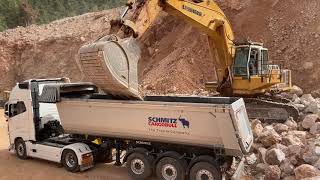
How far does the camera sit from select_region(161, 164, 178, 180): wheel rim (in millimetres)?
9742

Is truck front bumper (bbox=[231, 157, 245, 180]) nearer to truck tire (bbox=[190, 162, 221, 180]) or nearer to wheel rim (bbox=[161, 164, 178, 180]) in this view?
truck tire (bbox=[190, 162, 221, 180])

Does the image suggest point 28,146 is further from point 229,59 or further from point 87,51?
point 229,59

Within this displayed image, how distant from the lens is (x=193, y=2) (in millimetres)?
13828

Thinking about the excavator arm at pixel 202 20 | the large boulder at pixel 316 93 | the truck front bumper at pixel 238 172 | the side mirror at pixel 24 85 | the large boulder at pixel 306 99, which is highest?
the excavator arm at pixel 202 20

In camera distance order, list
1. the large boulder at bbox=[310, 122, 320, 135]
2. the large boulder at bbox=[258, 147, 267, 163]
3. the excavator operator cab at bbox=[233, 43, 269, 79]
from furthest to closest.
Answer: the excavator operator cab at bbox=[233, 43, 269, 79]
the large boulder at bbox=[310, 122, 320, 135]
the large boulder at bbox=[258, 147, 267, 163]

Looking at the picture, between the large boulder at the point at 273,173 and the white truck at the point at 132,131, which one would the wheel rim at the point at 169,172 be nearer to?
the white truck at the point at 132,131

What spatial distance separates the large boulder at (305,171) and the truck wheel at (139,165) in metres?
3.26

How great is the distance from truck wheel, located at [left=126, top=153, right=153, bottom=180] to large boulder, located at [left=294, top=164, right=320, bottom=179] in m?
3.26

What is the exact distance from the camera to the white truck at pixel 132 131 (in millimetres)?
9281

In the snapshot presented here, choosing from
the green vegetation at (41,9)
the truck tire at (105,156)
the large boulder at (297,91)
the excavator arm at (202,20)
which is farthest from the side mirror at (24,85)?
the green vegetation at (41,9)

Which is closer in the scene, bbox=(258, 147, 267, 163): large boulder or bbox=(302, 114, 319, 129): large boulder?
bbox=(258, 147, 267, 163): large boulder

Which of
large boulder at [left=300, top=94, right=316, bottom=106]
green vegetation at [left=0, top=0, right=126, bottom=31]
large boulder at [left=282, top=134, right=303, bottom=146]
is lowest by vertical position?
large boulder at [left=282, top=134, right=303, bottom=146]

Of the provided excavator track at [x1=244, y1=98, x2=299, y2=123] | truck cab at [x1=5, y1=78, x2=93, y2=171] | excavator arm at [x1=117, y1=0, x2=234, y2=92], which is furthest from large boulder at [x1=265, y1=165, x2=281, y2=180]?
excavator track at [x1=244, y1=98, x2=299, y2=123]

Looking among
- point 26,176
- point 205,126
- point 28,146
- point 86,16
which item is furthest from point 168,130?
point 86,16
